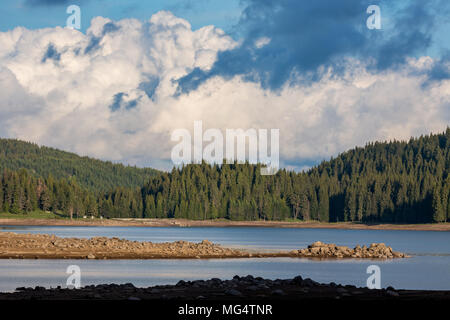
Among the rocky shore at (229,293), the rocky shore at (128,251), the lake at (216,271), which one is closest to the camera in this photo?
the rocky shore at (229,293)

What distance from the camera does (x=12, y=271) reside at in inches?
1799

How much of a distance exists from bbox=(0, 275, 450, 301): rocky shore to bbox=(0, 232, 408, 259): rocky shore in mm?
26503

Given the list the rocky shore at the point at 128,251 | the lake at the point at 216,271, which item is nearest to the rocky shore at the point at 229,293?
the lake at the point at 216,271

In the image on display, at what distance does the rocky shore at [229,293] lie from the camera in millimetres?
28734

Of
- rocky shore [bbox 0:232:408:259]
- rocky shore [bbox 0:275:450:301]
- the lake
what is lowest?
the lake

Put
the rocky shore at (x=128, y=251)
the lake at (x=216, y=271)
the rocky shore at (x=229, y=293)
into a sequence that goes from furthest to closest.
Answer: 1. the rocky shore at (x=128, y=251)
2. the lake at (x=216, y=271)
3. the rocky shore at (x=229, y=293)

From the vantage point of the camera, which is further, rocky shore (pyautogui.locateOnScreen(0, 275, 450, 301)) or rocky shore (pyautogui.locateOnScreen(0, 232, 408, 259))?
rocky shore (pyautogui.locateOnScreen(0, 232, 408, 259))

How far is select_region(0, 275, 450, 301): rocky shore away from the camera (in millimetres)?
28734

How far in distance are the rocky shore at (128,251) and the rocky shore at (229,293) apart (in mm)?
26503

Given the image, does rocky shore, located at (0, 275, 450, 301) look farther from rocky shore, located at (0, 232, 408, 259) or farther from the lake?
rocky shore, located at (0, 232, 408, 259)

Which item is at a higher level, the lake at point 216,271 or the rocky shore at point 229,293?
the rocky shore at point 229,293

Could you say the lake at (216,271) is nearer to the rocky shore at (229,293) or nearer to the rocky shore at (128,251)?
the rocky shore at (128,251)

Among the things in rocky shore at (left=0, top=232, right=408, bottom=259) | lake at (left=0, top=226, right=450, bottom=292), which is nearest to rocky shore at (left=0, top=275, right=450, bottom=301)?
lake at (left=0, top=226, right=450, bottom=292)
